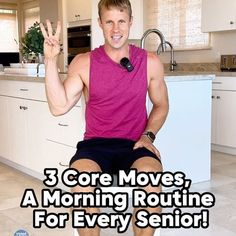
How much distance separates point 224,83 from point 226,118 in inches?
14.7

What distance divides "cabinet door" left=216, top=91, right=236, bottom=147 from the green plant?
1972 millimetres

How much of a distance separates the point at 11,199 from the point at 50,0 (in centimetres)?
571

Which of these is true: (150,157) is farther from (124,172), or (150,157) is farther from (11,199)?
(11,199)

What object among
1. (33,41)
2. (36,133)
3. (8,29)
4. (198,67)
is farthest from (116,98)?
(8,29)

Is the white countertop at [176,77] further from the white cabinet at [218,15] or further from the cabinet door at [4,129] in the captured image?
the white cabinet at [218,15]

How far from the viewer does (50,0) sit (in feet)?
25.9

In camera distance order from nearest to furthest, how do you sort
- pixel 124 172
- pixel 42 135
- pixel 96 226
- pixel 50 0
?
pixel 96 226 < pixel 124 172 < pixel 42 135 < pixel 50 0

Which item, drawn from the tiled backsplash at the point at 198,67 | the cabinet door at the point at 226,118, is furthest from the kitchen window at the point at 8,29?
the cabinet door at the point at 226,118

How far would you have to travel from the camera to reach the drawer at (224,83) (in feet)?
14.1

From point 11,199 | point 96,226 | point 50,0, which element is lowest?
point 11,199

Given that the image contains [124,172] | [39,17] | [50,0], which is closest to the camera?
[124,172]

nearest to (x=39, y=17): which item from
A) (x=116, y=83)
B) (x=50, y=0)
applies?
(x=50, y=0)

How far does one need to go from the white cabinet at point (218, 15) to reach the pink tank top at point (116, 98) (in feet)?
9.55

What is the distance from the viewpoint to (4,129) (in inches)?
152
